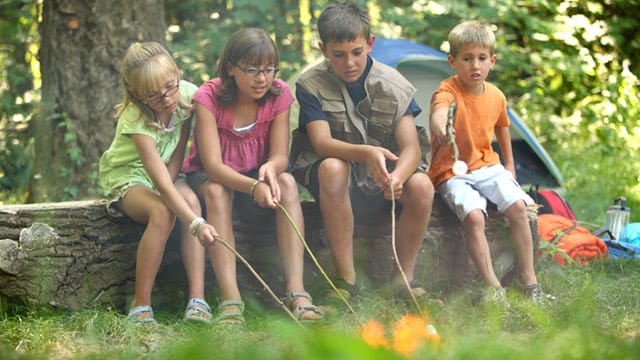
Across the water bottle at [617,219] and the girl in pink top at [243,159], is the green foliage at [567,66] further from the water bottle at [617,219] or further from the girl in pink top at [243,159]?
the girl in pink top at [243,159]

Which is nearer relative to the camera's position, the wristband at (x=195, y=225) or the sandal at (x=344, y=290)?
the wristband at (x=195, y=225)

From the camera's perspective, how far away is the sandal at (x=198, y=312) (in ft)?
9.32

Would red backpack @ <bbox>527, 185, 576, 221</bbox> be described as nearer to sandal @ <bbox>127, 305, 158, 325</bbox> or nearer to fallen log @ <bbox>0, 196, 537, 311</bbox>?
fallen log @ <bbox>0, 196, 537, 311</bbox>

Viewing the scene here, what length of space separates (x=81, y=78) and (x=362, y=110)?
219 cm

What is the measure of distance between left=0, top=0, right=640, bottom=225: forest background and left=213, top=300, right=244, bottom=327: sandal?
2.17 m

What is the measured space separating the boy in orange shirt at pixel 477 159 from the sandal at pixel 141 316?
1.21 meters

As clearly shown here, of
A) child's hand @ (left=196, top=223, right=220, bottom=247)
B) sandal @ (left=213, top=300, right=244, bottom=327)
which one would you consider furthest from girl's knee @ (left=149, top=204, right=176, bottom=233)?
sandal @ (left=213, top=300, right=244, bottom=327)

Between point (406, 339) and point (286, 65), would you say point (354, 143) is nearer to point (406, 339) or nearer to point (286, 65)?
point (406, 339)

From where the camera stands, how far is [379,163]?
2998 millimetres

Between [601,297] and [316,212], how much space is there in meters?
1.11

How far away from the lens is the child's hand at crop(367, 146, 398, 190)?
3.00 metres

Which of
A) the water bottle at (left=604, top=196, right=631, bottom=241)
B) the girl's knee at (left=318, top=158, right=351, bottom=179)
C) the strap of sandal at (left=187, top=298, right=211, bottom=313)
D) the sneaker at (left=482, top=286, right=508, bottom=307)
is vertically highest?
the girl's knee at (left=318, top=158, right=351, bottom=179)

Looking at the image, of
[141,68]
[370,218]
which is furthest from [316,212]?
[141,68]

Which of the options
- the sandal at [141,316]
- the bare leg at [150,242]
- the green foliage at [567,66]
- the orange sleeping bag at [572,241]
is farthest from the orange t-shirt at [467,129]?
the green foliage at [567,66]
